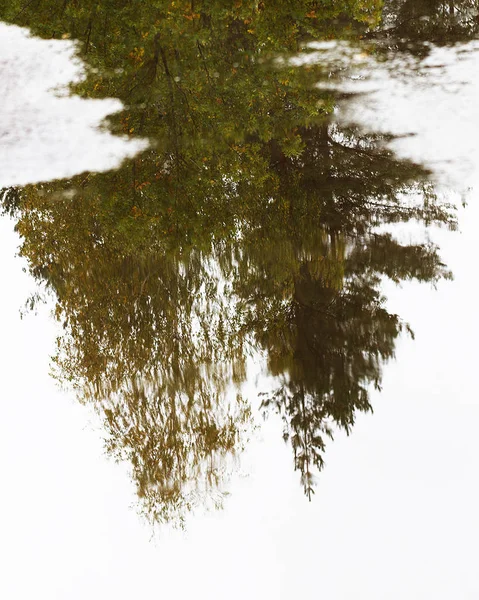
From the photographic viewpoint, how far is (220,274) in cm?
653

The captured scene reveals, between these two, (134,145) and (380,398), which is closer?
(380,398)

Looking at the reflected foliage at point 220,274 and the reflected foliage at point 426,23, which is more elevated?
the reflected foliage at point 426,23

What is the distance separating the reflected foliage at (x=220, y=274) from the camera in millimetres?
5949

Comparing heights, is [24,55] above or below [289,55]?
above

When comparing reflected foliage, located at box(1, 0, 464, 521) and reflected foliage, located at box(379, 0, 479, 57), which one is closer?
reflected foliage, located at box(1, 0, 464, 521)

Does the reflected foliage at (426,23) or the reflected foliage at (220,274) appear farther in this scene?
the reflected foliage at (426,23)

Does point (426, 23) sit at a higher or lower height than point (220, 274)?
higher

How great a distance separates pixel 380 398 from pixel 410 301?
123 cm

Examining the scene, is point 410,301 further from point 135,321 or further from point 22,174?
point 22,174

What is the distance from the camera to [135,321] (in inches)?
260

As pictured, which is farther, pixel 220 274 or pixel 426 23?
pixel 426 23

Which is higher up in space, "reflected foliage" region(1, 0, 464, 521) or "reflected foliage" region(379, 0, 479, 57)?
"reflected foliage" region(379, 0, 479, 57)

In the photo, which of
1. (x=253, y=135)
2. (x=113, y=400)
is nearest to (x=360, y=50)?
(x=253, y=135)

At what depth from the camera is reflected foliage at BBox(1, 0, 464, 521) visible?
5.95m
